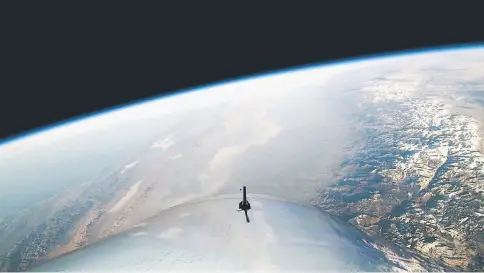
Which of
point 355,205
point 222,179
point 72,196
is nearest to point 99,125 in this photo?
point 72,196

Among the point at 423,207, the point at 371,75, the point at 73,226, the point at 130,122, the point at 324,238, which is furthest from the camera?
the point at 371,75

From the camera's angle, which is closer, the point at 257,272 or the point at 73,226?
the point at 257,272

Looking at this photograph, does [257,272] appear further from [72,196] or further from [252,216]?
[72,196]

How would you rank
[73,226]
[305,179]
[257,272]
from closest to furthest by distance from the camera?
[257,272] → [73,226] → [305,179]

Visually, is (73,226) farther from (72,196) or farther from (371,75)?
(371,75)

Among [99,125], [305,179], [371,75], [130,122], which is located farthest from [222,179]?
[371,75]

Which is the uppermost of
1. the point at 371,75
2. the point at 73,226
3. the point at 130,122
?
the point at 371,75

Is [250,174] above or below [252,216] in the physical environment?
below
